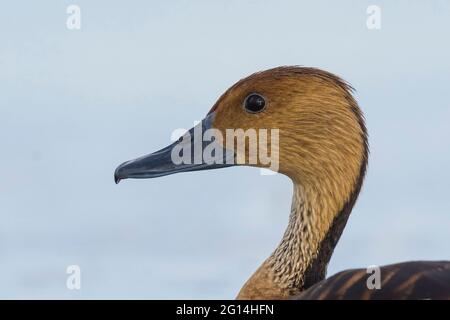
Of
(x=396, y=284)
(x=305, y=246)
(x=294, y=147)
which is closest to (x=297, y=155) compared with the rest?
(x=294, y=147)

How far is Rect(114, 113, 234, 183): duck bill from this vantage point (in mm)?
7641

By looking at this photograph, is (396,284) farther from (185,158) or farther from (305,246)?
(185,158)

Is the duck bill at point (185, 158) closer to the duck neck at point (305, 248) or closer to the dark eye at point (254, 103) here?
the dark eye at point (254, 103)

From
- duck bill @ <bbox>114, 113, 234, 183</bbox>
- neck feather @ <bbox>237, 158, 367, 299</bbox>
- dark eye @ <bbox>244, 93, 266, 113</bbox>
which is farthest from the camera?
dark eye @ <bbox>244, 93, 266, 113</bbox>

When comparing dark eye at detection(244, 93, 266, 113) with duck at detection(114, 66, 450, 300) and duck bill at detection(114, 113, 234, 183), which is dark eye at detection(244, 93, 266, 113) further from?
duck bill at detection(114, 113, 234, 183)

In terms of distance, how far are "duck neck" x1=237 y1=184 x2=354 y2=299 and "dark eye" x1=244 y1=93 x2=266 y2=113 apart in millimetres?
618

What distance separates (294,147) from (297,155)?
0.06 metres

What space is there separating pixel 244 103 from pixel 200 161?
1.45 feet

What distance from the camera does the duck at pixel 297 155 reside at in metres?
7.37

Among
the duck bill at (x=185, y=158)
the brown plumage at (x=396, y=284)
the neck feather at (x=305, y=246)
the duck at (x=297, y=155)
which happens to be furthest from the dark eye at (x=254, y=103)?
the brown plumage at (x=396, y=284)

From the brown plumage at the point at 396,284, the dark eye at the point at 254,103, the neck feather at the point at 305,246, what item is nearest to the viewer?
the brown plumage at the point at 396,284

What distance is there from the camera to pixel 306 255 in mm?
7414

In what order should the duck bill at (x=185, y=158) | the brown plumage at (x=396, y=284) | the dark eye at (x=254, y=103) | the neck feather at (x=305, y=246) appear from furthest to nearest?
the dark eye at (x=254, y=103), the duck bill at (x=185, y=158), the neck feather at (x=305, y=246), the brown plumage at (x=396, y=284)

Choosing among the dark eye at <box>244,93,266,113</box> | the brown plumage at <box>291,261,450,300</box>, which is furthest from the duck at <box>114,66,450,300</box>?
the brown plumage at <box>291,261,450,300</box>
